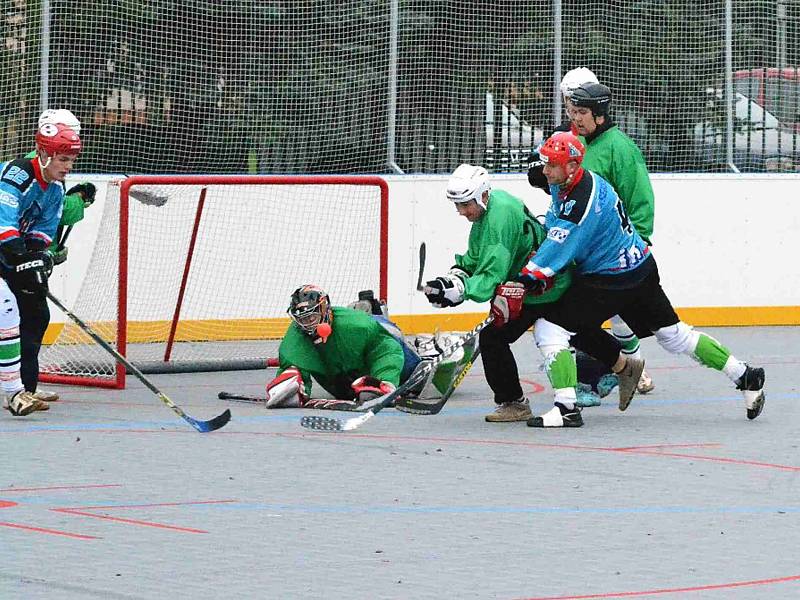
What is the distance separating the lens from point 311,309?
331 inches

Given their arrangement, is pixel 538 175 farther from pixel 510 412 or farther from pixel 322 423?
pixel 322 423

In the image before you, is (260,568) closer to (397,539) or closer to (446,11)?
(397,539)

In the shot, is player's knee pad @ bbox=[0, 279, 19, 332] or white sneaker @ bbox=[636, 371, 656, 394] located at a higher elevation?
player's knee pad @ bbox=[0, 279, 19, 332]

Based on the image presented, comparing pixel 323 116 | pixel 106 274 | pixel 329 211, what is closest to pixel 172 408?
pixel 106 274

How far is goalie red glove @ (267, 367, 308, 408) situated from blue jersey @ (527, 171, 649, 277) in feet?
5.03

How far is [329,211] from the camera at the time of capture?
11.8m

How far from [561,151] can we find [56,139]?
2.51 meters

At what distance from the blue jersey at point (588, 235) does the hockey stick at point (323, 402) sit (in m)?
1.28

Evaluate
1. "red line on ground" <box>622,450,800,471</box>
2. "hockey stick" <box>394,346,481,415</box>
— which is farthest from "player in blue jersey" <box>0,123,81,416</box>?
"red line on ground" <box>622,450,800,471</box>

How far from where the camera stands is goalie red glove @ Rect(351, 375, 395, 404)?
8.46 m

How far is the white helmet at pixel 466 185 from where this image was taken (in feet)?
25.8

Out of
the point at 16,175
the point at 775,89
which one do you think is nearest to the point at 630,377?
the point at 16,175

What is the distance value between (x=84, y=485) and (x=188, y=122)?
20.7ft

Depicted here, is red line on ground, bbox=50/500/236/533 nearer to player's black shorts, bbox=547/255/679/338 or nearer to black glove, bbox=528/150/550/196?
player's black shorts, bbox=547/255/679/338
